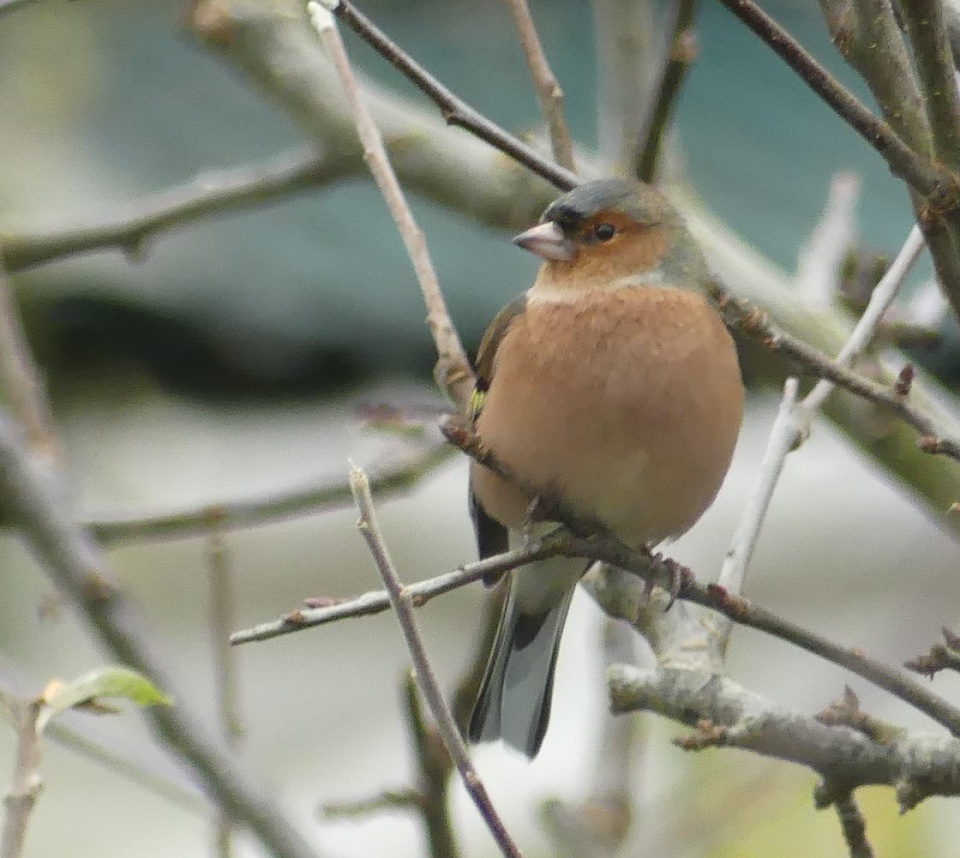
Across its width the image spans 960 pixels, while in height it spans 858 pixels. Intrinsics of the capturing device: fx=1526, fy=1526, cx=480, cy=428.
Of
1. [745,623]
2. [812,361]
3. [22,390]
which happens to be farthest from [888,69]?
[22,390]

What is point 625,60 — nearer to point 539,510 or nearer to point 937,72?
point 539,510

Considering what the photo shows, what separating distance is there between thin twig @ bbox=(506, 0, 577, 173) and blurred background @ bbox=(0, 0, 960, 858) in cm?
208

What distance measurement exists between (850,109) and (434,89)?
79cm

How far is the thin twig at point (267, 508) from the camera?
3529 millimetres

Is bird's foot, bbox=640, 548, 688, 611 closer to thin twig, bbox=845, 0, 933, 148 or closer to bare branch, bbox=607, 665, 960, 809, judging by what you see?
bare branch, bbox=607, 665, 960, 809

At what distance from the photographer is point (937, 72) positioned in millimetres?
1710

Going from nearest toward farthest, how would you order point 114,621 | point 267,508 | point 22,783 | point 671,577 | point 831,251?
point 22,783, point 671,577, point 114,621, point 267,508, point 831,251

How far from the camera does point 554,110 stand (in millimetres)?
3154

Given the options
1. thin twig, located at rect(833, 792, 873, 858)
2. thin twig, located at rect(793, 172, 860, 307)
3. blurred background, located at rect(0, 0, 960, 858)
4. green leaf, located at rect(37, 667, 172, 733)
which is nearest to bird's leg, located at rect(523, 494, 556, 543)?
thin twig, located at rect(833, 792, 873, 858)

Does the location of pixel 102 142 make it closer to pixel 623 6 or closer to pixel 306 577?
pixel 306 577

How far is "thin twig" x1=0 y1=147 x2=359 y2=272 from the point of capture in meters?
3.84

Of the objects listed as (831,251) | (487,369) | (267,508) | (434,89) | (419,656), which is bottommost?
(419,656)

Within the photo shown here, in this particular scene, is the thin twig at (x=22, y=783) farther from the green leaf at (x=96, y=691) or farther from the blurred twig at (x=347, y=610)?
the blurred twig at (x=347, y=610)

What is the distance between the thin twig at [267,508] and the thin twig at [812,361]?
1641 mm
